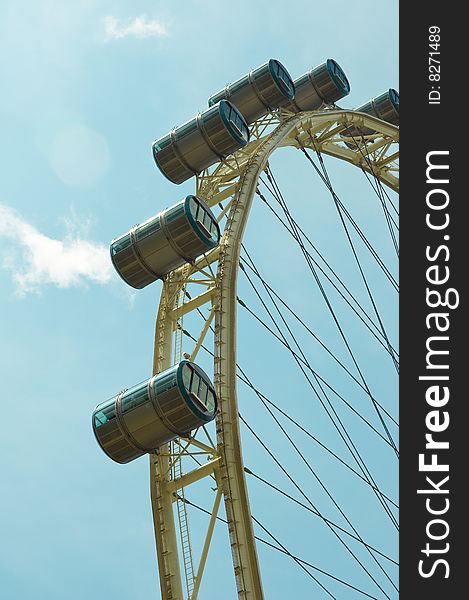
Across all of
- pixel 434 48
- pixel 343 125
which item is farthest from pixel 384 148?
pixel 434 48

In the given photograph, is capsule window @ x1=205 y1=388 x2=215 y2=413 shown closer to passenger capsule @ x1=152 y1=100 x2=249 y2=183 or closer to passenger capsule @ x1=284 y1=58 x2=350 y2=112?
passenger capsule @ x1=152 y1=100 x2=249 y2=183

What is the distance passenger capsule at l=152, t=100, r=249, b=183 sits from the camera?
2466cm

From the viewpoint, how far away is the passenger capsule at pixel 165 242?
22.1m

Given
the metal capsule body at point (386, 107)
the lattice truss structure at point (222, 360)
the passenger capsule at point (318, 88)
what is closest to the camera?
the lattice truss structure at point (222, 360)

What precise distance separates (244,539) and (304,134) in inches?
672

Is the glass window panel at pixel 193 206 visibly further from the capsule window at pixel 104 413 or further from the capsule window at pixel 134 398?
the capsule window at pixel 104 413

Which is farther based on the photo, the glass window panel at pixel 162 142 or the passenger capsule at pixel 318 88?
the passenger capsule at pixel 318 88

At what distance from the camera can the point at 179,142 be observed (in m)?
25.5

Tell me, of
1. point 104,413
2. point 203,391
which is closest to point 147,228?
point 104,413

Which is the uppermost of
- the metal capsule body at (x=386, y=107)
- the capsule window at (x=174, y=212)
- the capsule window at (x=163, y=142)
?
the metal capsule body at (x=386, y=107)

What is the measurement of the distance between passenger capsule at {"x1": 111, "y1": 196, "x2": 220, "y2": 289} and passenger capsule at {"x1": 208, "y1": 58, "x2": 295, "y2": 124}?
6130 mm

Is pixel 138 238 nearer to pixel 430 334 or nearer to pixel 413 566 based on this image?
pixel 430 334

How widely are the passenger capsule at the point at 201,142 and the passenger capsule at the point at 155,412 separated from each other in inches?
332

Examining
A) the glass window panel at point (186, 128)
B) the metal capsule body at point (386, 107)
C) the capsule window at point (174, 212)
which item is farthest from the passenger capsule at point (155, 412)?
the metal capsule body at point (386, 107)
